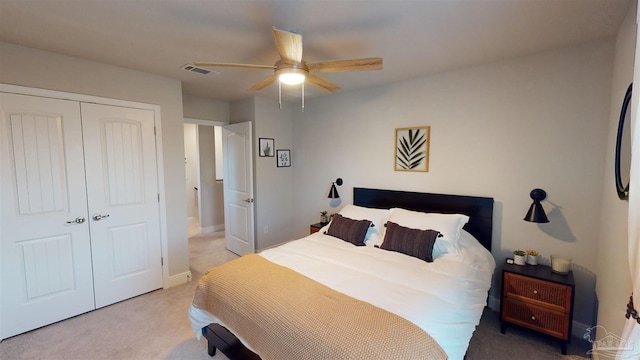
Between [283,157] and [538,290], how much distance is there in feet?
11.3

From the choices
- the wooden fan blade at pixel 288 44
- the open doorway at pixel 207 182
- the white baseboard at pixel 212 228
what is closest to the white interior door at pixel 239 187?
the open doorway at pixel 207 182

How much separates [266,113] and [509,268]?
3.47m

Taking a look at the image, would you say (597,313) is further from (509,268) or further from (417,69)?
(417,69)

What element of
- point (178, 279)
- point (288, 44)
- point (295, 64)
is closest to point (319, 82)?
point (295, 64)

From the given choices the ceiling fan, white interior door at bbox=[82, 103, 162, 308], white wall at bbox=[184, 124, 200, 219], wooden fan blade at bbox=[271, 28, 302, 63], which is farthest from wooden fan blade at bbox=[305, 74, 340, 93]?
white wall at bbox=[184, 124, 200, 219]

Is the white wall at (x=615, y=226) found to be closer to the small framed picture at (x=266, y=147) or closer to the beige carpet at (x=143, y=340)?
the beige carpet at (x=143, y=340)

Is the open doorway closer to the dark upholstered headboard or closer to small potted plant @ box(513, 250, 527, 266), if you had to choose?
the dark upholstered headboard

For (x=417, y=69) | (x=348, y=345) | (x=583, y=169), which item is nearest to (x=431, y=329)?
(x=348, y=345)

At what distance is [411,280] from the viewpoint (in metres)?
1.93

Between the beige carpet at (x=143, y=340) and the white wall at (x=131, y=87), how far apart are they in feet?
2.40

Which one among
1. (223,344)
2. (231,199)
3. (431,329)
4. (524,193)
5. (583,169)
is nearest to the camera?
(431,329)

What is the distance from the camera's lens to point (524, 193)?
2506 mm

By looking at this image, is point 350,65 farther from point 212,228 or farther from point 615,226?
point 212,228

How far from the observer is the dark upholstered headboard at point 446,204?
268 centimetres
